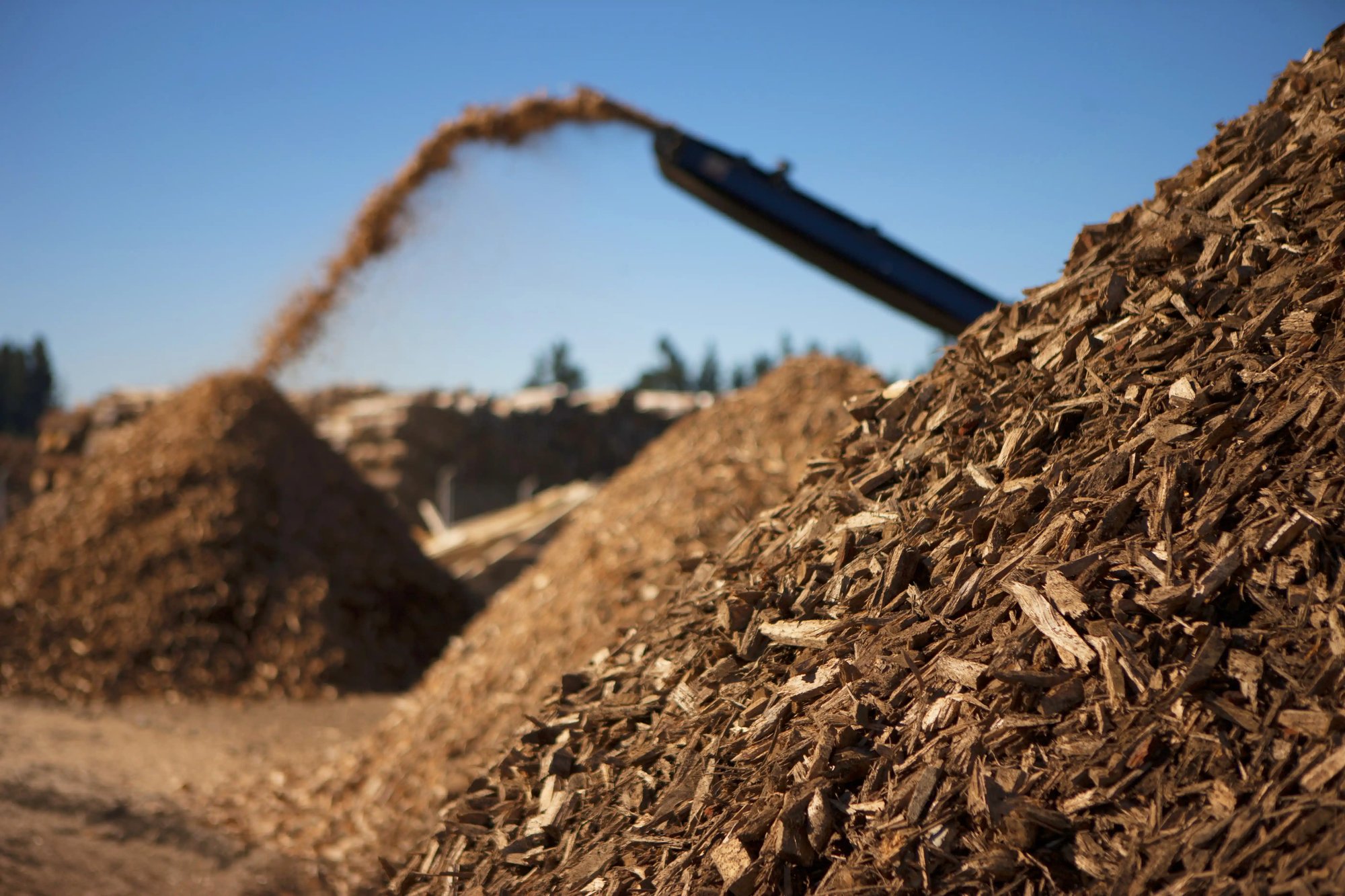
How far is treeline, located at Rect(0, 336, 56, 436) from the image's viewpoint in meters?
39.3

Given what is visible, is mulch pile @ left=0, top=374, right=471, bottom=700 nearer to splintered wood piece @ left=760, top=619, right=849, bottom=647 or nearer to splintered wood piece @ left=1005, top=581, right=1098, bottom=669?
splintered wood piece @ left=760, top=619, right=849, bottom=647

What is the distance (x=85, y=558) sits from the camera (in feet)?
27.4

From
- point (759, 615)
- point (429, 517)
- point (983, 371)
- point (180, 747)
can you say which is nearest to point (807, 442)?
point (983, 371)

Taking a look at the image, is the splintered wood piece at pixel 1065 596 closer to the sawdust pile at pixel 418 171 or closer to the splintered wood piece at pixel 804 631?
the splintered wood piece at pixel 804 631

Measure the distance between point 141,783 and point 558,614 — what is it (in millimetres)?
2602

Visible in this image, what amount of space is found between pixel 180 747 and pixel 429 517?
9806mm

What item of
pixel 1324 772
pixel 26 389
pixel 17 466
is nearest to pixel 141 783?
pixel 1324 772

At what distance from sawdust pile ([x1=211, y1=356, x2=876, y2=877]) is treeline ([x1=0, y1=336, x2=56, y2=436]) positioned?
41.6 m

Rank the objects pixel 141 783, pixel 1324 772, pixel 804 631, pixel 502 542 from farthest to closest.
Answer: pixel 502 542
pixel 141 783
pixel 804 631
pixel 1324 772

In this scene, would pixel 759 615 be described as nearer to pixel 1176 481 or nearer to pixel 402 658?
pixel 1176 481

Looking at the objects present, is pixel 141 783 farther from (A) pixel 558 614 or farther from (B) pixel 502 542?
(B) pixel 502 542

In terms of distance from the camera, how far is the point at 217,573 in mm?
8227

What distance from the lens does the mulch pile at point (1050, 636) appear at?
5.53 feet

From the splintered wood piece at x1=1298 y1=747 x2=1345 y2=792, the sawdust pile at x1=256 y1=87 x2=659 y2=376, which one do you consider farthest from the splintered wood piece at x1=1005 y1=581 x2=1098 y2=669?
the sawdust pile at x1=256 y1=87 x2=659 y2=376
